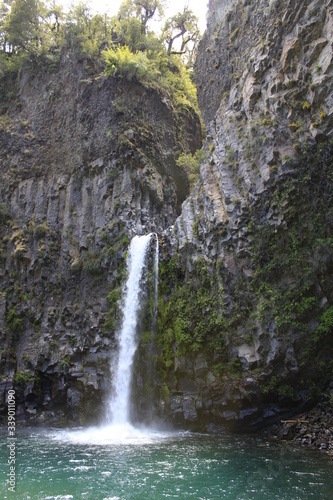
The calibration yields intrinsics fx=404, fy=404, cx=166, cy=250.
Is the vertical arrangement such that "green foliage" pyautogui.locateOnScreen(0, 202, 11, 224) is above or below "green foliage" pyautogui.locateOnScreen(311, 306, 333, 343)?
above

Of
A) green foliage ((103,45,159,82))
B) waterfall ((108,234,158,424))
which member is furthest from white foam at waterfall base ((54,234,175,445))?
green foliage ((103,45,159,82))

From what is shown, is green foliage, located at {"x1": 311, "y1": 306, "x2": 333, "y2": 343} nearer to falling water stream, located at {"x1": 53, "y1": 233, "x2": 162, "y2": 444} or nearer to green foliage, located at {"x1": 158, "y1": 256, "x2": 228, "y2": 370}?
green foliage, located at {"x1": 158, "y1": 256, "x2": 228, "y2": 370}

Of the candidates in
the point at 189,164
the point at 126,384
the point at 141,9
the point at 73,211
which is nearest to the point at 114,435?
the point at 126,384

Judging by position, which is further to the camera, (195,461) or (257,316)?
(257,316)

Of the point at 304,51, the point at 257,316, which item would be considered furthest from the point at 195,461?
the point at 304,51

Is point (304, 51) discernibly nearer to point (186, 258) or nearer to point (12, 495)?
point (186, 258)

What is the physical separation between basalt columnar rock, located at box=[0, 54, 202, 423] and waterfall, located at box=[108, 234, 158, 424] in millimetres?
573

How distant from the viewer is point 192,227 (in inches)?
732

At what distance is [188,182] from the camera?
83.3ft

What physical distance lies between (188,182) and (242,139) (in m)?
8.21

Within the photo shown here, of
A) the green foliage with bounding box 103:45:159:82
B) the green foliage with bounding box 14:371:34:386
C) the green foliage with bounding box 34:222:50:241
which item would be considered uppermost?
the green foliage with bounding box 103:45:159:82

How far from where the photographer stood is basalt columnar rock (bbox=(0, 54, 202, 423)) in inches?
771

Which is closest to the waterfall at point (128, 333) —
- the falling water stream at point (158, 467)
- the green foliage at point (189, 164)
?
the falling water stream at point (158, 467)

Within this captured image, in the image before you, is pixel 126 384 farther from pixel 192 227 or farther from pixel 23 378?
pixel 192 227
